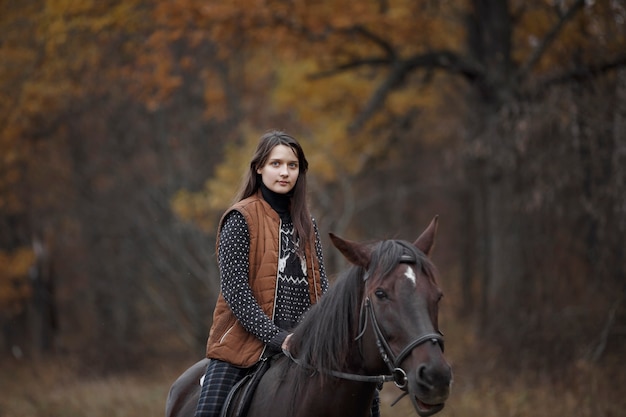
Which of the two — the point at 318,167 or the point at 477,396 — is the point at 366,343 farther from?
the point at 318,167

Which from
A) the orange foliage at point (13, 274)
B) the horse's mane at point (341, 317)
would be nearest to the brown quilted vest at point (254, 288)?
Answer: the horse's mane at point (341, 317)

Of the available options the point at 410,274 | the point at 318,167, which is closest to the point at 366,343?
the point at 410,274

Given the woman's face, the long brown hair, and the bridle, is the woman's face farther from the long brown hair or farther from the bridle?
the bridle

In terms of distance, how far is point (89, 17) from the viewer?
1487cm

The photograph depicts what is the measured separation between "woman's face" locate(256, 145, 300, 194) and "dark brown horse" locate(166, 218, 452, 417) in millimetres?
832

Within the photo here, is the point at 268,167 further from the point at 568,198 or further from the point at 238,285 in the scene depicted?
the point at 568,198

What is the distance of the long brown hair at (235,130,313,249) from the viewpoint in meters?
4.78

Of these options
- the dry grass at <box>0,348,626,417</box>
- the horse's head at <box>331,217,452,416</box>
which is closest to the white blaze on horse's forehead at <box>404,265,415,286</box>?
the horse's head at <box>331,217,452,416</box>

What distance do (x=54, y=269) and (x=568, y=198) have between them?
56.5 ft

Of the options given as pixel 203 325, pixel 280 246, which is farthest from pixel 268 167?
pixel 203 325

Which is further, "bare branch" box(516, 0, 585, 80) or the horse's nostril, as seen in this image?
"bare branch" box(516, 0, 585, 80)

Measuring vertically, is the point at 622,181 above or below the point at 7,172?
below

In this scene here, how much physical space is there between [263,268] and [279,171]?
0.58m

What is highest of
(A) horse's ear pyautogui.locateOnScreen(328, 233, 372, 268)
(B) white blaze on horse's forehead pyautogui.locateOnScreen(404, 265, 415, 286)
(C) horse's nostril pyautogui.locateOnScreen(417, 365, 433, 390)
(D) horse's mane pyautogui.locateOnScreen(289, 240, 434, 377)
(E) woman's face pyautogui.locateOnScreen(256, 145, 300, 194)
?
(E) woman's face pyautogui.locateOnScreen(256, 145, 300, 194)
